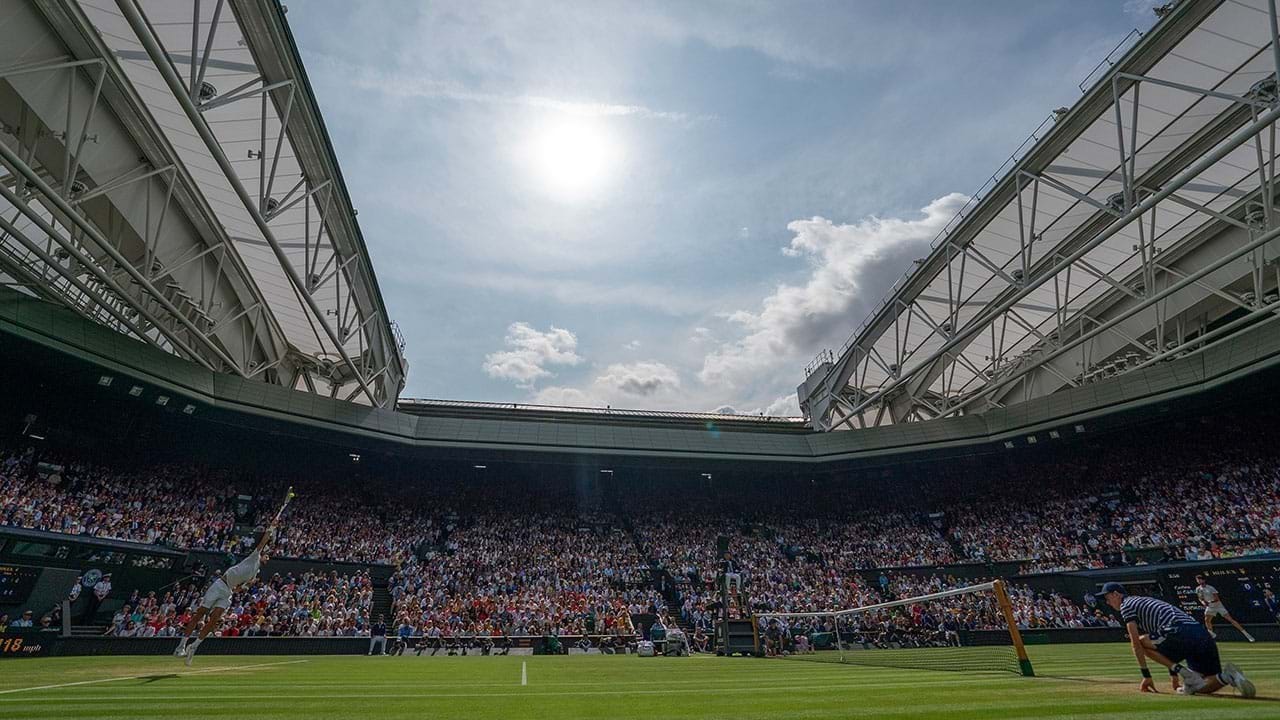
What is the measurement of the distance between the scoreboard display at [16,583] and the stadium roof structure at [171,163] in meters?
8.60

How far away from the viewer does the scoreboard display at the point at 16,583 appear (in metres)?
20.1

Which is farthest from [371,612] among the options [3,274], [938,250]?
[938,250]

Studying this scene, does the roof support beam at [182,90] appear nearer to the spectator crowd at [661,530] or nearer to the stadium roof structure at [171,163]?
the stadium roof structure at [171,163]

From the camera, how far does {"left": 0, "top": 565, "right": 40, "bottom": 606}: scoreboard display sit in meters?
20.1

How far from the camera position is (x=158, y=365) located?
25172 mm

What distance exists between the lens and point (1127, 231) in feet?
79.5

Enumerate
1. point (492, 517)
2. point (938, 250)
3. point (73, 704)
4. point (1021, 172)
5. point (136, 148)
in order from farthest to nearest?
point (492, 517) < point (938, 250) < point (1021, 172) < point (136, 148) < point (73, 704)

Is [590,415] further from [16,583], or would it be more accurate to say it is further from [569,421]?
[16,583]

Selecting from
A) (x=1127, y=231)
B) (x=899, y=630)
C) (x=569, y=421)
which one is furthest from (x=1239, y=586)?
(x=569, y=421)

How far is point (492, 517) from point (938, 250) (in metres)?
27.8

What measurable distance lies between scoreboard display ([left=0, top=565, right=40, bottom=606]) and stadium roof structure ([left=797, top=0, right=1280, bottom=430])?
3416 centimetres

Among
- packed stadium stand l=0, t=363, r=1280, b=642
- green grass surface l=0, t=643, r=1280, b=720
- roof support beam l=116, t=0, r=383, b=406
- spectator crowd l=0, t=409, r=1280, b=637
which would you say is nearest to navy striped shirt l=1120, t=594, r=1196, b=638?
green grass surface l=0, t=643, r=1280, b=720

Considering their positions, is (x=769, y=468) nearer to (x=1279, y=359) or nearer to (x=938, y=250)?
(x=938, y=250)

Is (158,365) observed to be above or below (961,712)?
above
